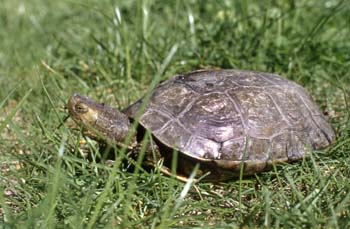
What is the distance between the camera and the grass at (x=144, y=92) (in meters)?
2.39

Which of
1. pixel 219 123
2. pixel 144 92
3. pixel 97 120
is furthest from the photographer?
pixel 144 92

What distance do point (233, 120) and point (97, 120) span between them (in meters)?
0.65

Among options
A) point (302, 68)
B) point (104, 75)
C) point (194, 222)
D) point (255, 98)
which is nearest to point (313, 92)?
point (302, 68)

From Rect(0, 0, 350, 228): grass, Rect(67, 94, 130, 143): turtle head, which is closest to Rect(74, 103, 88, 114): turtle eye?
Rect(67, 94, 130, 143): turtle head

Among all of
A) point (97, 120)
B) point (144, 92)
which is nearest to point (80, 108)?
point (97, 120)

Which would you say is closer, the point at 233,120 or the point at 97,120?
the point at 233,120

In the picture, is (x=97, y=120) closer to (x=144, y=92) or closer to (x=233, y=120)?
(x=233, y=120)

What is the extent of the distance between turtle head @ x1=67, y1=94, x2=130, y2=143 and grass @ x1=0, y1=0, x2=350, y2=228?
0.27ft

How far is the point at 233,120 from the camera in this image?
3.00m

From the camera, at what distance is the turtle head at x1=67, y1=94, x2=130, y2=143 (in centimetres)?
309

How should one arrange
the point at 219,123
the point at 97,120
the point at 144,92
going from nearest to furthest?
1. the point at 219,123
2. the point at 97,120
3. the point at 144,92

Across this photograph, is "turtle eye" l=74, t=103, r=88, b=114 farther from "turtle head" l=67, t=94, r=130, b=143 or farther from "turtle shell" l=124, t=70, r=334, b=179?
"turtle shell" l=124, t=70, r=334, b=179

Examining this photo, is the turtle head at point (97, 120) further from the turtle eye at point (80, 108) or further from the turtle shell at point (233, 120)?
the turtle shell at point (233, 120)

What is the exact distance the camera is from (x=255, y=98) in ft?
10.2
